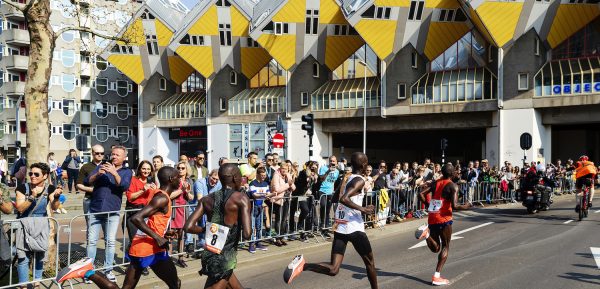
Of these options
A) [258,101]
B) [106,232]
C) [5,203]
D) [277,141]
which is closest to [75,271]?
[5,203]

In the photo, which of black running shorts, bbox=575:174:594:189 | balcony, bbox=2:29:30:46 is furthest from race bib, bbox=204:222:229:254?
balcony, bbox=2:29:30:46

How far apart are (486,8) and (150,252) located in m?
33.6

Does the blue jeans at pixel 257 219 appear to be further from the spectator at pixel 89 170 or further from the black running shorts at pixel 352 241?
the black running shorts at pixel 352 241

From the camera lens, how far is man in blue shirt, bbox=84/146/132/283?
25.5ft

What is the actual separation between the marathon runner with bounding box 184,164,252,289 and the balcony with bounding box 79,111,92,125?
59.0m

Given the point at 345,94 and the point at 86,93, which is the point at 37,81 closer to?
the point at 345,94

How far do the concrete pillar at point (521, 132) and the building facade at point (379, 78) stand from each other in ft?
0.24

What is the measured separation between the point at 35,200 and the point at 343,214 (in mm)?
3925

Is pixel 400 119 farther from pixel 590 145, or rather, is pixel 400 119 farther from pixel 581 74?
pixel 590 145

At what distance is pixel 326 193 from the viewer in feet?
40.1

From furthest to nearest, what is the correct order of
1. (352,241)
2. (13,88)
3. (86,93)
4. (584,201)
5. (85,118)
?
(85,118) → (86,93) → (13,88) → (584,201) → (352,241)

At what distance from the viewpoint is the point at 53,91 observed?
56.2 m

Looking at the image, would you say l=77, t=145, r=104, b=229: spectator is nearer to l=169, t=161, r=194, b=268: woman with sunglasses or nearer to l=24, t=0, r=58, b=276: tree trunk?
l=24, t=0, r=58, b=276: tree trunk

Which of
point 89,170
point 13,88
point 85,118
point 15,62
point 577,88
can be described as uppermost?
point 15,62
